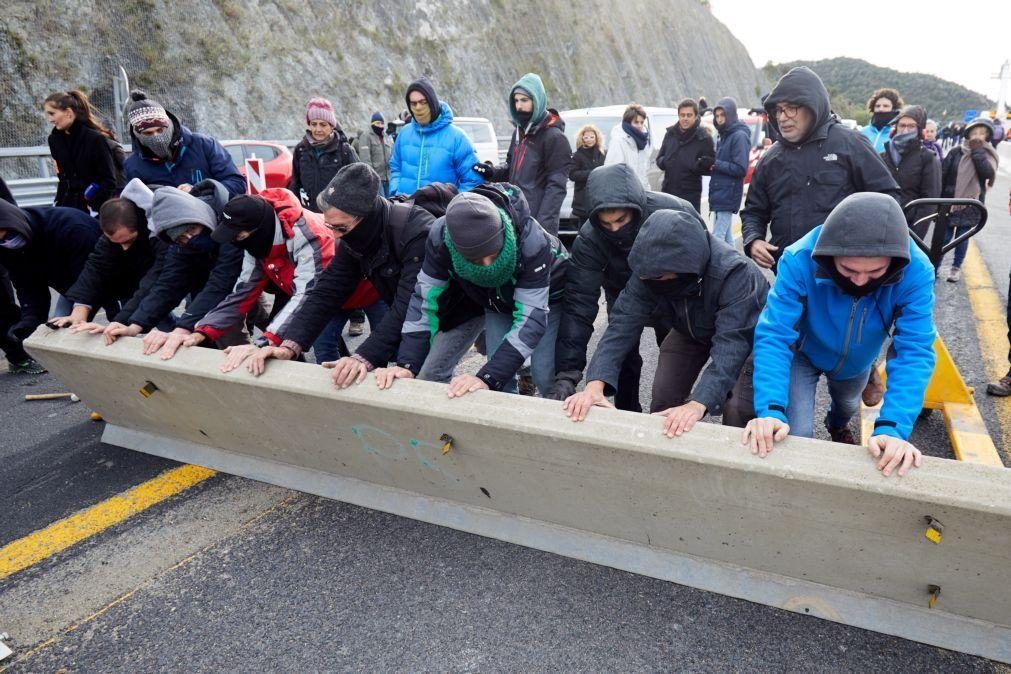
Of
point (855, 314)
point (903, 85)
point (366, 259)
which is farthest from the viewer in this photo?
point (903, 85)

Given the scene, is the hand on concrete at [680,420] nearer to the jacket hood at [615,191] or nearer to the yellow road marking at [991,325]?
the jacket hood at [615,191]

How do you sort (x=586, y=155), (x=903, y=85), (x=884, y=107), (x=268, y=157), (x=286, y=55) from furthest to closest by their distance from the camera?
(x=903, y=85)
(x=286, y=55)
(x=268, y=157)
(x=586, y=155)
(x=884, y=107)

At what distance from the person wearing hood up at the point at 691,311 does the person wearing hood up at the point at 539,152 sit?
2.49 metres

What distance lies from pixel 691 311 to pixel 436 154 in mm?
2939

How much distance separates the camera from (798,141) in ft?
11.5

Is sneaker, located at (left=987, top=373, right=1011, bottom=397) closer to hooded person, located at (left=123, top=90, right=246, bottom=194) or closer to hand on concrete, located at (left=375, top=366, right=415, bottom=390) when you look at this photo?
hand on concrete, located at (left=375, top=366, right=415, bottom=390)

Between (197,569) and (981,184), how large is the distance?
812 cm

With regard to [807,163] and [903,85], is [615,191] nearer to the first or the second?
[807,163]

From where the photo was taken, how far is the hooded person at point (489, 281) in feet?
8.50

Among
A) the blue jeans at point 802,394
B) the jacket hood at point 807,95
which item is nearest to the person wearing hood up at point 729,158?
the jacket hood at point 807,95

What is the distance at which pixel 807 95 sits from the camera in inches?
133

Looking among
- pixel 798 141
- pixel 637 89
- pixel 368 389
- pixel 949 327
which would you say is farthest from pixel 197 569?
pixel 637 89

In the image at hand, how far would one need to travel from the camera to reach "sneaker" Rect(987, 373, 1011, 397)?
4.01 meters

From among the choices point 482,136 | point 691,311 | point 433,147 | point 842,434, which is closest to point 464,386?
point 691,311
